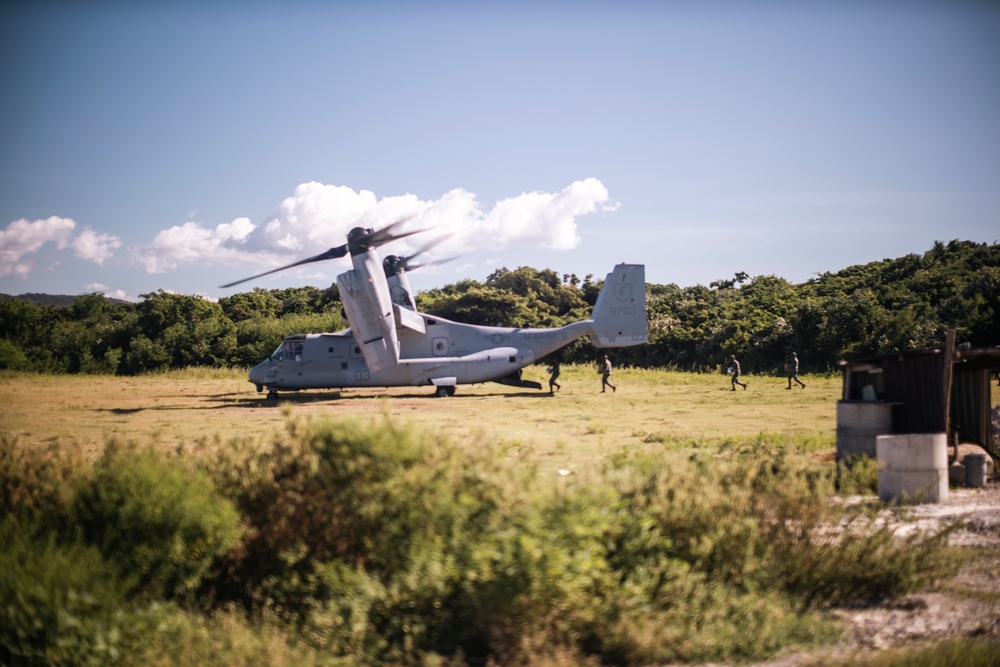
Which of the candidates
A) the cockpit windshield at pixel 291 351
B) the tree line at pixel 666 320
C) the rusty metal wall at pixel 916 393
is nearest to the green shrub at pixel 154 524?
the rusty metal wall at pixel 916 393

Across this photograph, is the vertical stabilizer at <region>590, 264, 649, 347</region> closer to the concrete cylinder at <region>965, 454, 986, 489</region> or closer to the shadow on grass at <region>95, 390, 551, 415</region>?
the shadow on grass at <region>95, 390, 551, 415</region>

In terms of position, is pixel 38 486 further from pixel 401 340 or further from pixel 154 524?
pixel 401 340

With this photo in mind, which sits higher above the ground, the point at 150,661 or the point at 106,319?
the point at 106,319

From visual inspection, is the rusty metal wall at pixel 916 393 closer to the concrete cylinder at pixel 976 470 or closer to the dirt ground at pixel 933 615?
the concrete cylinder at pixel 976 470

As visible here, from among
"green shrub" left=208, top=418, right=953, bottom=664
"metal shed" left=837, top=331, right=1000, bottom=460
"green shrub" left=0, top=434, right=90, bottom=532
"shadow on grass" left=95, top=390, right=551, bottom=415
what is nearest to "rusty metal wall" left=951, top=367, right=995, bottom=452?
"metal shed" left=837, top=331, right=1000, bottom=460

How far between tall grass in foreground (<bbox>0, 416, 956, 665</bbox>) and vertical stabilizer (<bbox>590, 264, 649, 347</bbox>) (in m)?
18.5

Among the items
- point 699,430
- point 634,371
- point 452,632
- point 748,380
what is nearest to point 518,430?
point 699,430

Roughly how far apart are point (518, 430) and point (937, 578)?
9.44 metres

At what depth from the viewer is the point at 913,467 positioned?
9961 millimetres

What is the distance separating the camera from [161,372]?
41062mm

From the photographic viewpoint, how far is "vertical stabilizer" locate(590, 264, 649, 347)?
2661cm

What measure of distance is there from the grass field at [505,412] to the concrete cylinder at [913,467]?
3.30 m

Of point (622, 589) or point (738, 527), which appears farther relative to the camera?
point (738, 527)

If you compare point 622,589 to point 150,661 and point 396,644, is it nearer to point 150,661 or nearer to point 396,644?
point 396,644
